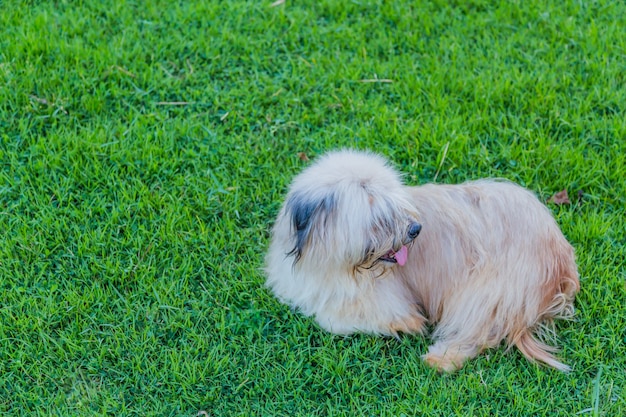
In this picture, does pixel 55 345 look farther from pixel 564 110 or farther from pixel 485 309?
pixel 564 110

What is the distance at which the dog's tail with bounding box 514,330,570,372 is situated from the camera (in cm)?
347

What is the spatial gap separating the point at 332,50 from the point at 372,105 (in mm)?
658

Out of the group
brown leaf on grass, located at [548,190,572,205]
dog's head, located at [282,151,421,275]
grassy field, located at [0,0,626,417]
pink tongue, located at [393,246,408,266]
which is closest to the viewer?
dog's head, located at [282,151,421,275]

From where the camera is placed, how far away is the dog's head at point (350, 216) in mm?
3123

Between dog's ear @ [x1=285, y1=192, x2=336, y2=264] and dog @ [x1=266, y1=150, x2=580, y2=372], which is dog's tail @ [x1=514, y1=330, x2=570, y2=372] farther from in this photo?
dog's ear @ [x1=285, y1=192, x2=336, y2=264]

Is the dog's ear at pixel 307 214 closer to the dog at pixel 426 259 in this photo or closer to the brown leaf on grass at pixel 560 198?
the dog at pixel 426 259

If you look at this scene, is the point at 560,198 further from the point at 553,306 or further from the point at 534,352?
the point at 534,352

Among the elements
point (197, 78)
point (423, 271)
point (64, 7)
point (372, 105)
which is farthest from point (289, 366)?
point (64, 7)

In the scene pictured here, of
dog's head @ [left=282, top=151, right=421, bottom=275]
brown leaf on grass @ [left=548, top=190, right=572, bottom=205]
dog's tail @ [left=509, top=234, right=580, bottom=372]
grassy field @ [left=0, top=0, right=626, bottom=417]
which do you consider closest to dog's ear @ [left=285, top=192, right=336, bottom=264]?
dog's head @ [left=282, top=151, right=421, bottom=275]

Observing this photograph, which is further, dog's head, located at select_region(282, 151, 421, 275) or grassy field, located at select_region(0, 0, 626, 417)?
grassy field, located at select_region(0, 0, 626, 417)

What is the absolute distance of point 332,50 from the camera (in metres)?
5.16

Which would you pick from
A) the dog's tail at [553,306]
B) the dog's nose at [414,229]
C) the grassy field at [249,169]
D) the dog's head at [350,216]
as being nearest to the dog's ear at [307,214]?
the dog's head at [350,216]

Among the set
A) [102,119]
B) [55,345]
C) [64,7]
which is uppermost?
[64,7]

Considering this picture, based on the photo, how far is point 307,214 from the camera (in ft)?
10.3
